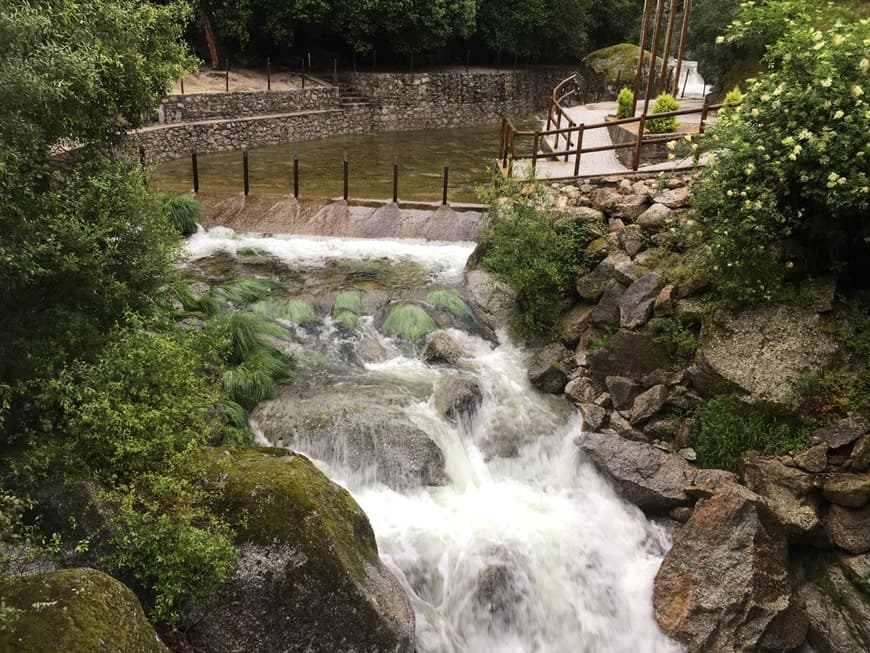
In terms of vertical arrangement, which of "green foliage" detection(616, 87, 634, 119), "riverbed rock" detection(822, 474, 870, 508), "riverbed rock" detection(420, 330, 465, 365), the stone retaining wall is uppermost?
"green foliage" detection(616, 87, 634, 119)

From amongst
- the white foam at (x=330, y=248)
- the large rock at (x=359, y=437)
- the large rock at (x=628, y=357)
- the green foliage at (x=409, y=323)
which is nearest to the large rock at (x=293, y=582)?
the large rock at (x=359, y=437)

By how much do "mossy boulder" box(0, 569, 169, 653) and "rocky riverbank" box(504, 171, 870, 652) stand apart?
201 inches

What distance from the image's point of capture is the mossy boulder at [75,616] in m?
4.19

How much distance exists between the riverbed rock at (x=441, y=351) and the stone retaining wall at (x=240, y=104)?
606 inches

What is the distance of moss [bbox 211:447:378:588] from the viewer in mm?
5707

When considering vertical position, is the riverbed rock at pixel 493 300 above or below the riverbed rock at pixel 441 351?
above

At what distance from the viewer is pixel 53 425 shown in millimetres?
5867

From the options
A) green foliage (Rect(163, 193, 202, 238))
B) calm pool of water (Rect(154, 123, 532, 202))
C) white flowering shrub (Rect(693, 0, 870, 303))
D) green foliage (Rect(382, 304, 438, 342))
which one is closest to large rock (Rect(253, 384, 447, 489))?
green foliage (Rect(382, 304, 438, 342))

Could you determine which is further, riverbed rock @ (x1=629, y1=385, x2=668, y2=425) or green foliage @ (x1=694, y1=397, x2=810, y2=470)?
riverbed rock @ (x1=629, y1=385, x2=668, y2=425)

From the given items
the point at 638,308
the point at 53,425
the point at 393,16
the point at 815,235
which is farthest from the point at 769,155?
the point at 393,16

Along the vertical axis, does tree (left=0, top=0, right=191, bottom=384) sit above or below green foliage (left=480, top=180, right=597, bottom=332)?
above

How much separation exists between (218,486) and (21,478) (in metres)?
1.54

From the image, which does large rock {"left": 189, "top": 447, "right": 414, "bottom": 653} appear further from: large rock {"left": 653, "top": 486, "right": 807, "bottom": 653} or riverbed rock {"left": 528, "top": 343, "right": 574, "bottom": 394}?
riverbed rock {"left": 528, "top": 343, "right": 574, "bottom": 394}

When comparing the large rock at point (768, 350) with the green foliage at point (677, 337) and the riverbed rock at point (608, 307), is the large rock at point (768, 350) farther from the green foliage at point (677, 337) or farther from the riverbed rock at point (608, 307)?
the riverbed rock at point (608, 307)
